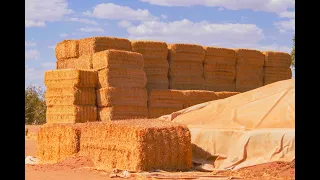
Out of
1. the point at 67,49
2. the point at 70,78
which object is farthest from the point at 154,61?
the point at 70,78

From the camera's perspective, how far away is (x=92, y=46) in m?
16.8

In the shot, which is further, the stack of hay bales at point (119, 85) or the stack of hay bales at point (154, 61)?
the stack of hay bales at point (154, 61)

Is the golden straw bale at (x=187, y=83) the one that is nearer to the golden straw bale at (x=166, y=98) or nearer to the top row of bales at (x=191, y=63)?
the top row of bales at (x=191, y=63)

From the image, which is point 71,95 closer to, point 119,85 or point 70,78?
Result: point 70,78

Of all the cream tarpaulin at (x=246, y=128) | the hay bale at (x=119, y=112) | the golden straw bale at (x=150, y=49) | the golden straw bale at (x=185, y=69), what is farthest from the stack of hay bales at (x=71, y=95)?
the golden straw bale at (x=185, y=69)

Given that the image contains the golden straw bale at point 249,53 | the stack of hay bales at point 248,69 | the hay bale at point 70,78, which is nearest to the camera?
the hay bale at point 70,78

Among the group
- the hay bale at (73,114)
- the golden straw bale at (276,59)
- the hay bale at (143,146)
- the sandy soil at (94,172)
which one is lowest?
the sandy soil at (94,172)

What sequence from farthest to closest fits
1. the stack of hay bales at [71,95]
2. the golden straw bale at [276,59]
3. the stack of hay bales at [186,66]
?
the golden straw bale at [276,59] → the stack of hay bales at [186,66] → the stack of hay bales at [71,95]

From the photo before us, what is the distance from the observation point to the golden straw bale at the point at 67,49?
57.3ft

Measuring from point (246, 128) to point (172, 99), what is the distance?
22.5 ft

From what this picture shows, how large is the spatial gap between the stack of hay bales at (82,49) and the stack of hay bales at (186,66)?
193cm
